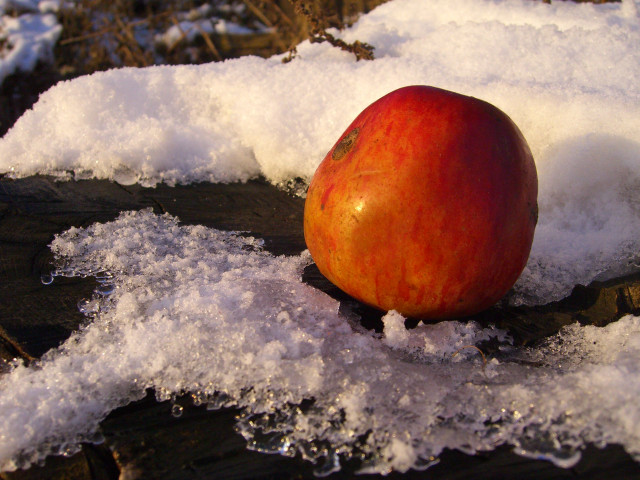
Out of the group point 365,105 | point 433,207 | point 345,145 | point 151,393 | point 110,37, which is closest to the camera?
point 151,393

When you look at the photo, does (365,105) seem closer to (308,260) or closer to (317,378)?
(308,260)

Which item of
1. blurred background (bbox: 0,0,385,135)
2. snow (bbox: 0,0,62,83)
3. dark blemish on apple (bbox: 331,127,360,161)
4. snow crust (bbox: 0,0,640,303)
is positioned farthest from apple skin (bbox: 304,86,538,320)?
snow (bbox: 0,0,62,83)

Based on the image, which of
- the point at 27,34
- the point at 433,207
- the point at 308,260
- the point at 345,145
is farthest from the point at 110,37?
the point at 433,207

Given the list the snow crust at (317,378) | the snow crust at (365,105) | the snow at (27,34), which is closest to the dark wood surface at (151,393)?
the snow crust at (317,378)

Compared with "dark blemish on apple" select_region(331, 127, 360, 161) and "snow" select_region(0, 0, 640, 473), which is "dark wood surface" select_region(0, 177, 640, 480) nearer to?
"snow" select_region(0, 0, 640, 473)

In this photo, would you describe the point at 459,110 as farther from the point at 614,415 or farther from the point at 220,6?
the point at 220,6

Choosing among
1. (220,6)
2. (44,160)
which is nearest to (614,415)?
(44,160)
